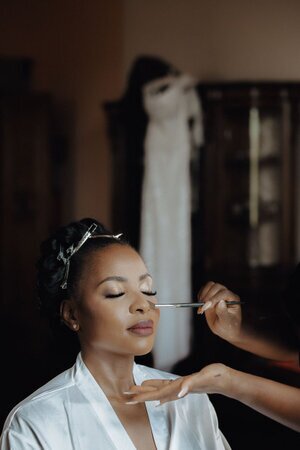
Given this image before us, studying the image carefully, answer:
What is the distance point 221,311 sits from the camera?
5.16ft

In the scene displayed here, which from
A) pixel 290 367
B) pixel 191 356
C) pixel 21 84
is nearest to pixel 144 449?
pixel 290 367

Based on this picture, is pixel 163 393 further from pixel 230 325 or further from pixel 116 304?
pixel 230 325

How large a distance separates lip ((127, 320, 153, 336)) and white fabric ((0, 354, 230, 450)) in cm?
13

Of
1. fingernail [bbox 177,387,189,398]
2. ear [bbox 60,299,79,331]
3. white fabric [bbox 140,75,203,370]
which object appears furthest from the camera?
white fabric [bbox 140,75,203,370]

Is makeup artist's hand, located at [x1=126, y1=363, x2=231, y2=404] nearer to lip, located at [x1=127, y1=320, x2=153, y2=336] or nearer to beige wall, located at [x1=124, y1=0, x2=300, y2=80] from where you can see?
lip, located at [x1=127, y1=320, x2=153, y2=336]

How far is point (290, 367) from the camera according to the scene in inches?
110

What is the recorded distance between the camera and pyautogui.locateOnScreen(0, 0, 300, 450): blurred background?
4621 millimetres

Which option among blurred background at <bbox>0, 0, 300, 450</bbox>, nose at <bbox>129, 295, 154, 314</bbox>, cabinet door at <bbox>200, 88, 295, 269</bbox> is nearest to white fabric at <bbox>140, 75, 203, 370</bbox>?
blurred background at <bbox>0, 0, 300, 450</bbox>

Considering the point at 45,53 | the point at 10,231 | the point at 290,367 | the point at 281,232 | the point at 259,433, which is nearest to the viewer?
the point at 259,433

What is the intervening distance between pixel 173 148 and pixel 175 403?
9.65 ft

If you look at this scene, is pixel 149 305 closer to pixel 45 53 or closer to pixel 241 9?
pixel 241 9

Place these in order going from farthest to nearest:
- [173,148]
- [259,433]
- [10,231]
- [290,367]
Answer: [10,231]
[173,148]
[290,367]
[259,433]

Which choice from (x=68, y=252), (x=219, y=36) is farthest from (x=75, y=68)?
(x=68, y=252)

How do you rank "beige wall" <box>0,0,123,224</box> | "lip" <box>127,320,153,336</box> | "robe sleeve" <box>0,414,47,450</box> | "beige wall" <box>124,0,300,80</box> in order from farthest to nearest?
"beige wall" <box>0,0,123,224</box>, "beige wall" <box>124,0,300,80</box>, "lip" <box>127,320,153,336</box>, "robe sleeve" <box>0,414,47,450</box>
